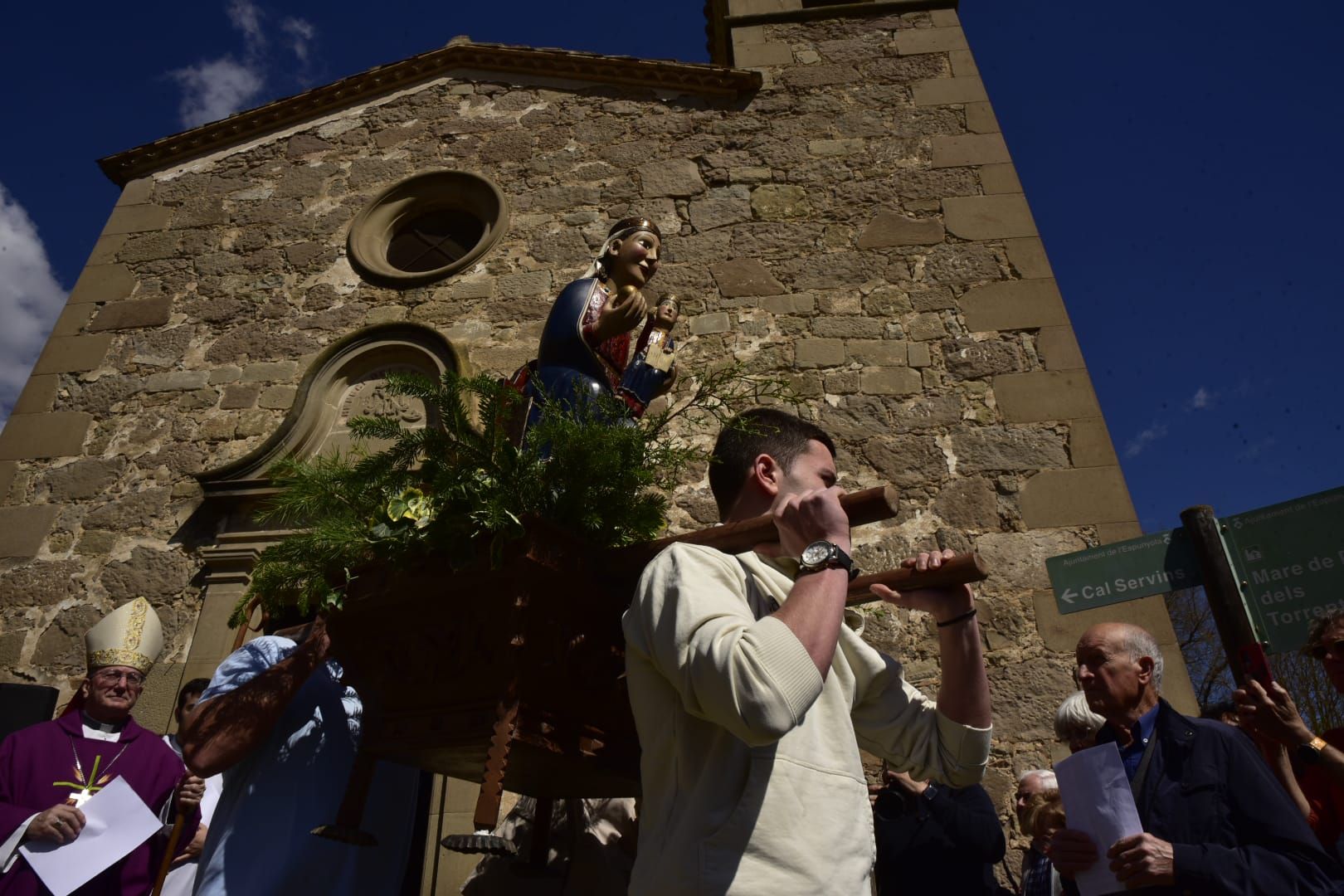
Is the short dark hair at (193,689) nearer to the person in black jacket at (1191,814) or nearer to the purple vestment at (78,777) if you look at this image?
the purple vestment at (78,777)

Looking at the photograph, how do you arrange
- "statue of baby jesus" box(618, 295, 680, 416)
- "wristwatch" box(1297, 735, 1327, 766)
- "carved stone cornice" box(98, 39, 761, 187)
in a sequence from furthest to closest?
"carved stone cornice" box(98, 39, 761, 187) < "statue of baby jesus" box(618, 295, 680, 416) < "wristwatch" box(1297, 735, 1327, 766)

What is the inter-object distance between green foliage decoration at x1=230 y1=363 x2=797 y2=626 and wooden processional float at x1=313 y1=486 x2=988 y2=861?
0.17 feet

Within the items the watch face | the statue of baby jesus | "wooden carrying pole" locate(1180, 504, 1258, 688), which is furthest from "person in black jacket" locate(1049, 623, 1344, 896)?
the statue of baby jesus

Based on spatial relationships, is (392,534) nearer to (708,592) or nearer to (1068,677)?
(708,592)

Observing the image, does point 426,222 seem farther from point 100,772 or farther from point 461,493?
point 461,493

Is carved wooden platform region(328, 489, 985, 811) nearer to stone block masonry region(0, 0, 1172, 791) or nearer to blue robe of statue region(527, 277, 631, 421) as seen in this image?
blue robe of statue region(527, 277, 631, 421)

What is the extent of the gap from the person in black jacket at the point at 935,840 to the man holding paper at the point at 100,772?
2.23 metres

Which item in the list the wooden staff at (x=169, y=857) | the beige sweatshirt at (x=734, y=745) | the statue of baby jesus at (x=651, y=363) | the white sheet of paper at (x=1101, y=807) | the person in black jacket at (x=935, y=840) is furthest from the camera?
the statue of baby jesus at (x=651, y=363)

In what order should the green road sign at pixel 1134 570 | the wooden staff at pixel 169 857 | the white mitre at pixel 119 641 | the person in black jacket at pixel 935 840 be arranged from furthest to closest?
the white mitre at pixel 119 641 → the green road sign at pixel 1134 570 → the person in black jacket at pixel 935 840 → the wooden staff at pixel 169 857

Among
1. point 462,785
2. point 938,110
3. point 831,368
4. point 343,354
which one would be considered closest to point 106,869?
point 462,785

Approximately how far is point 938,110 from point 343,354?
4313 mm

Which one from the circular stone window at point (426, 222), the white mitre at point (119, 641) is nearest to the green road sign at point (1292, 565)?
the white mitre at point (119, 641)

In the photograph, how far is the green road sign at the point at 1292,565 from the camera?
251 centimetres

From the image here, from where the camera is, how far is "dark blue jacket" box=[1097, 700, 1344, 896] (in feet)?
6.03
